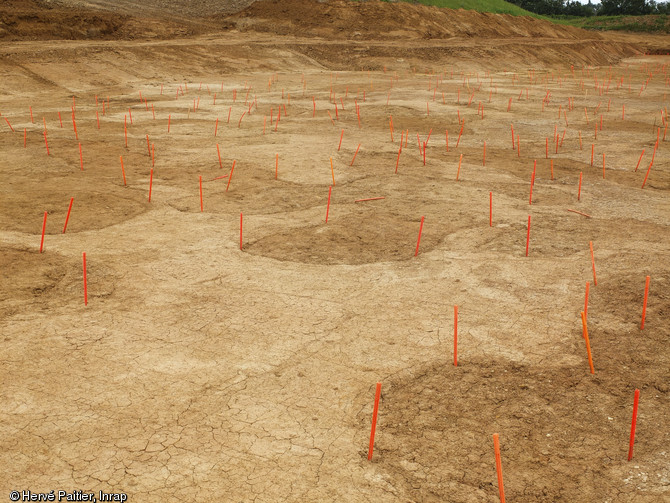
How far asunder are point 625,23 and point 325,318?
73.0 m

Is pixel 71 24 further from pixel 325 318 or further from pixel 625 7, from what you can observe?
pixel 625 7

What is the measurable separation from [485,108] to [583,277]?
15.1 meters

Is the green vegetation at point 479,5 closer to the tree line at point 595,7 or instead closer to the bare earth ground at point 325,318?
the tree line at point 595,7

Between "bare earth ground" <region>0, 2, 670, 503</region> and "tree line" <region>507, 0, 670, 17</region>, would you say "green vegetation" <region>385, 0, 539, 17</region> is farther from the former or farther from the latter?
"bare earth ground" <region>0, 2, 670, 503</region>

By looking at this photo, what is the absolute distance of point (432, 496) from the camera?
4.53 m

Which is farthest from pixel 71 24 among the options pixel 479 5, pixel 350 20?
pixel 479 5

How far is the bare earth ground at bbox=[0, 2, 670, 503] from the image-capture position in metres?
4.82

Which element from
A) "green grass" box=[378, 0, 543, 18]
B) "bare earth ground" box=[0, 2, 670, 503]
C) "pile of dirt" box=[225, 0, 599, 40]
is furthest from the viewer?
"green grass" box=[378, 0, 543, 18]

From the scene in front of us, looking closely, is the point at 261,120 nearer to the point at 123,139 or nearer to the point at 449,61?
the point at 123,139

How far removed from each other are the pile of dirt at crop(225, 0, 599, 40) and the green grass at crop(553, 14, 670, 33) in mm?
26485

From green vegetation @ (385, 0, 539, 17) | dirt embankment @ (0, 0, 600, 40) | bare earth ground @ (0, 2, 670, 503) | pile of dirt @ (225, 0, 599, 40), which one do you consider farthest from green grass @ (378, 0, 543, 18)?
bare earth ground @ (0, 2, 670, 503)

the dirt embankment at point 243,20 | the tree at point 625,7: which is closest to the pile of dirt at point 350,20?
the dirt embankment at point 243,20

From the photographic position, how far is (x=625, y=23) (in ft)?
220

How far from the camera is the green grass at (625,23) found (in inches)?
2539
